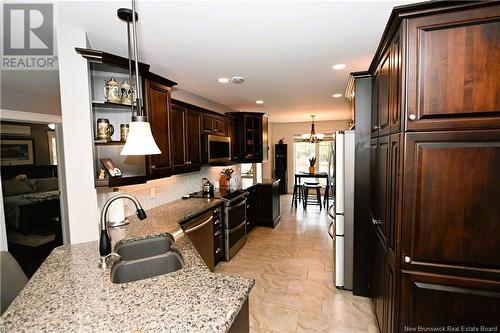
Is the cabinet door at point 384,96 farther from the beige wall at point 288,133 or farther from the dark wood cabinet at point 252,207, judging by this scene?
the beige wall at point 288,133

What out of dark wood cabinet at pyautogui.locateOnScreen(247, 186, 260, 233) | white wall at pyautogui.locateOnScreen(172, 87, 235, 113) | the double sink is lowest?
dark wood cabinet at pyautogui.locateOnScreen(247, 186, 260, 233)

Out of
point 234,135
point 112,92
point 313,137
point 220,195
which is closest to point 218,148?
point 220,195

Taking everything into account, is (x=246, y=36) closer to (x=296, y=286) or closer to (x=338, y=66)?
(x=338, y=66)

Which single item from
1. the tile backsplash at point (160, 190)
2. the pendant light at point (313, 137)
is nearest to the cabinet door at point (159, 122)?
the tile backsplash at point (160, 190)

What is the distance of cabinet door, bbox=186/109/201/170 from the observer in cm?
331

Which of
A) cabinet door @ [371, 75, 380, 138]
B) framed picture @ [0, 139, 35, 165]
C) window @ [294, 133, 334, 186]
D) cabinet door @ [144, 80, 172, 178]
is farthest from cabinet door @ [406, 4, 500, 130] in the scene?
window @ [294, 133, 334, 186]

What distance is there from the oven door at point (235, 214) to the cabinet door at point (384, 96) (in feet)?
7.49

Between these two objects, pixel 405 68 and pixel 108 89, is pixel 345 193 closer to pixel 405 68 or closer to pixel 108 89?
pixel 405 68

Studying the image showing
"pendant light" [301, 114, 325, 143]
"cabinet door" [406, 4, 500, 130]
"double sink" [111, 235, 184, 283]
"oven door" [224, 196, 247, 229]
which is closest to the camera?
"cabinet door" [406, 4, 500, 130]

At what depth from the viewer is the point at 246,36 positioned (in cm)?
188

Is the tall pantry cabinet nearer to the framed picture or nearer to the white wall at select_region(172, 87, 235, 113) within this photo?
the white wall at select_region(172, 87, 235, 113)

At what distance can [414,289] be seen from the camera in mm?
1462

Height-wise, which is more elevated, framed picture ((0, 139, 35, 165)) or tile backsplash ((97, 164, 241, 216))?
framed picture ((0, 139, 35, 165))

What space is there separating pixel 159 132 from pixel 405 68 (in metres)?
2.16
